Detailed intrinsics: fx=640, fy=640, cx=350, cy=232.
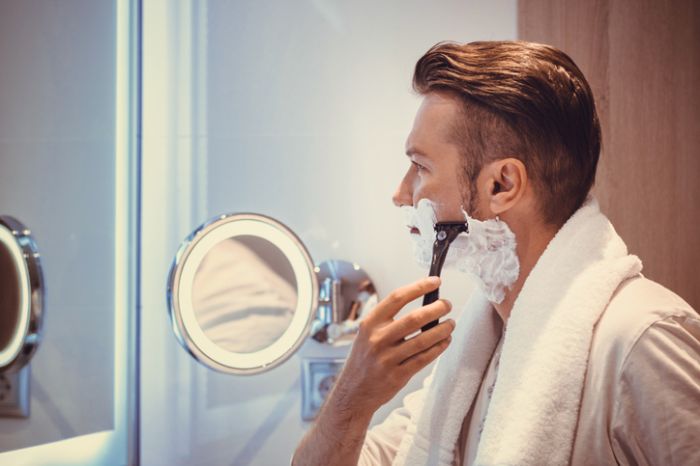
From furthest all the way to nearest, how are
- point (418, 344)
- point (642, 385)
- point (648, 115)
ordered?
point (648, 115)
point (418, 344)
point (642, 385)

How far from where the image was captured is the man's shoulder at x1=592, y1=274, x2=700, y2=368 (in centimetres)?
75

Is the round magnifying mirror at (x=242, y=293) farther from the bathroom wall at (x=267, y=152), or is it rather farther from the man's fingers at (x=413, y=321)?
the man's fingers at (x=413, y=321)

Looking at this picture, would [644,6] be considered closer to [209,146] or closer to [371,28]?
[371,28]

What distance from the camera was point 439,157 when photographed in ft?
3.09

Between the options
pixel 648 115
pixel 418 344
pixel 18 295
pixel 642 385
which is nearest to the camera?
pixel 642 385

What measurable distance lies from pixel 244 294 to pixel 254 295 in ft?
0.06

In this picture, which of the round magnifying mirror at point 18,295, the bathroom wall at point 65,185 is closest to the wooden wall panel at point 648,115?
the bathroom wall at point 65,185

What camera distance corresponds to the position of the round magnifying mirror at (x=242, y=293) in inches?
44.3

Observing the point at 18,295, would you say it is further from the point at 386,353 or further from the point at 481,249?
the point at 481,249

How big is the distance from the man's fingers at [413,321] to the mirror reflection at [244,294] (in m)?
0.38

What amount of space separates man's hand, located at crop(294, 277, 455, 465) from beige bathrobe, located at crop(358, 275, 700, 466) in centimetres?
19

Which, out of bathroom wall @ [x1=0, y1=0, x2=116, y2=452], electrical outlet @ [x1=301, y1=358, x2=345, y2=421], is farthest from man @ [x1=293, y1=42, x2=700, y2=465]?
bathroom wall @ [x1=0, y1=0, x2=116, y2=452]

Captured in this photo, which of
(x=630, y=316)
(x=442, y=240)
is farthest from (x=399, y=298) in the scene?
(x=630, y=316)

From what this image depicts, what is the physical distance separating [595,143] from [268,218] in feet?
1.82
